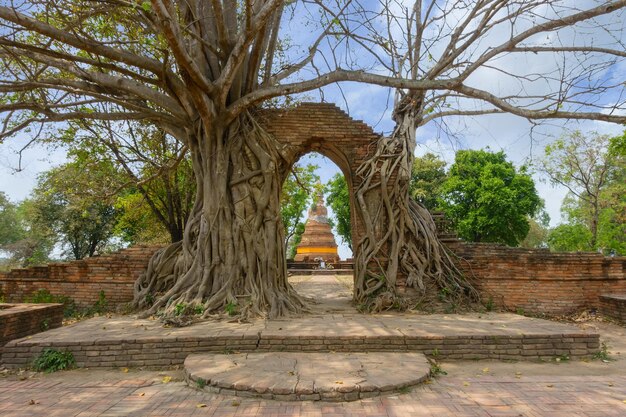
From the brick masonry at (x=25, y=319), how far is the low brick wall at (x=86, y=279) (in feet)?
5.19

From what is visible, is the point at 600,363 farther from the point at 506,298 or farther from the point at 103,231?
the point at 103,231

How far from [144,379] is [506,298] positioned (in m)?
6.67

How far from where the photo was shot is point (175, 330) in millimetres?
4898

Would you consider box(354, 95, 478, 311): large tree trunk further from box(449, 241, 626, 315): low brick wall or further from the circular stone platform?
the circular stone platform

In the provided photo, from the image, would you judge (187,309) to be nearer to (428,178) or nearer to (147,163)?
(147,163)

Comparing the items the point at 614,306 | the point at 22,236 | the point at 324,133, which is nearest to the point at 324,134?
the point at 324,133

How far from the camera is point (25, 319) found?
→ 17.7 feet

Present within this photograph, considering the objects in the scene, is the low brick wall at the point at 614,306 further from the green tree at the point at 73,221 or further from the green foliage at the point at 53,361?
the green tree at the point at 73,221

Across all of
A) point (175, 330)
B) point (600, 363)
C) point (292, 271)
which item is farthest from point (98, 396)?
point (292, 271)

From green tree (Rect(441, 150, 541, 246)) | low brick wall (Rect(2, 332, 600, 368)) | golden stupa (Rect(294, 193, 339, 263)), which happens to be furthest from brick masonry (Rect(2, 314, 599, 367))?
golden stupa (Rect(294, 193, 339, 263))

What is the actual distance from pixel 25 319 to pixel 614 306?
392 inches

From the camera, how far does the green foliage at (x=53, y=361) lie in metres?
4.27

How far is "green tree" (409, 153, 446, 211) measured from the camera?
25719 mm

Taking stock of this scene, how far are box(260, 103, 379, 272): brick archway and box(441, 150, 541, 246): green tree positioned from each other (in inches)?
504
